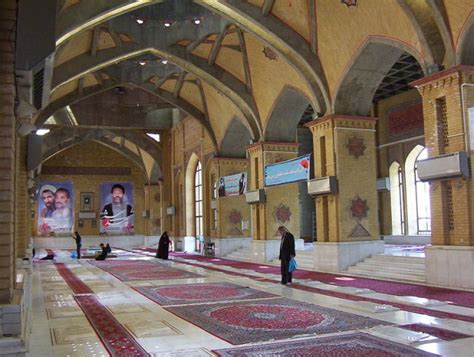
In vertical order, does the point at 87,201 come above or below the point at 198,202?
above

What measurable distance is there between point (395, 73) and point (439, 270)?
1005 cm

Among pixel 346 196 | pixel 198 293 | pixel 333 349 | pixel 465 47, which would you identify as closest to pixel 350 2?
pixel 465 47

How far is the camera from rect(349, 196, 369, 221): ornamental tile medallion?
1307 centimetres

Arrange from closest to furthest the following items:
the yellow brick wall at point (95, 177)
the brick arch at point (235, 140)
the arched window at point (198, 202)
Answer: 1. the brick arch at point (235, 140)
2. the arched window at point (198, 202)
3. the yellow brick wall at point (95, 177)

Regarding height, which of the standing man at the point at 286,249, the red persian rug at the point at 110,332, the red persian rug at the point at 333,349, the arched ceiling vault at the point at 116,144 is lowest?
the red persian rug at the point at 333,349

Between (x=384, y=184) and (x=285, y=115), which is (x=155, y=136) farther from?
(x=285, y=115)

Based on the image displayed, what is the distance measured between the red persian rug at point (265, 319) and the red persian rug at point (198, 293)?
1.83 ft

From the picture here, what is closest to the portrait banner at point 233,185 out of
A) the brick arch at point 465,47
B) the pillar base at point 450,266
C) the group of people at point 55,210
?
the pillar base at point 450,266

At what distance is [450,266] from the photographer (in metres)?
9.31

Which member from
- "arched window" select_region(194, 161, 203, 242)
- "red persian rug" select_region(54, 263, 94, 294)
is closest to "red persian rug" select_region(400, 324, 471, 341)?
"red persian rug" select_region(54, 263, 94, 294)

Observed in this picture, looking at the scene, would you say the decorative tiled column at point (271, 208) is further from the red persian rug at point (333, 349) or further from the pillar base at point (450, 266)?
the red persian rug at point (333, 349)

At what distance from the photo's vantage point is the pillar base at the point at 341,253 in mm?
12680

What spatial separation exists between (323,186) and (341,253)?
173cm

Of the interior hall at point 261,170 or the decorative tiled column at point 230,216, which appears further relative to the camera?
the decorative tiled column at point 230,216
